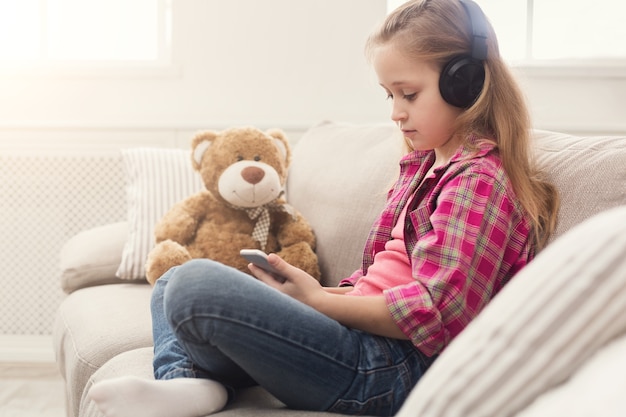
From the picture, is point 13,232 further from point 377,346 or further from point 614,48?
point 614,48

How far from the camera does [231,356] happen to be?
1.12m

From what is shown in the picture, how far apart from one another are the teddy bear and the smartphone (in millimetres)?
637

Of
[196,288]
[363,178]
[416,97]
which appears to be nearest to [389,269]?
[416,97]

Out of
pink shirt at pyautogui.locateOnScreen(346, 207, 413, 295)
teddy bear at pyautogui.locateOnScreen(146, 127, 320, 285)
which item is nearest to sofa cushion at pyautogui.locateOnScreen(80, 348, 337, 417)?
pink shirt at pyautogui.locateOnScreen(346, 207, 413, 295)

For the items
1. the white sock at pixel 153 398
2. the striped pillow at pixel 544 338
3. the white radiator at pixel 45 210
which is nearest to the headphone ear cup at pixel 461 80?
the white sock at pixel 153 398

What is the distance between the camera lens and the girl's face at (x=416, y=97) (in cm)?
130

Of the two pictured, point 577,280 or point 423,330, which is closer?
point 577,280

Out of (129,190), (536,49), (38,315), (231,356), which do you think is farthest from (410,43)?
(38,315)

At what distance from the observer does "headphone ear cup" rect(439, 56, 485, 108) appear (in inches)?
49.9

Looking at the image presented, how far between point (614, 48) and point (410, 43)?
197cm

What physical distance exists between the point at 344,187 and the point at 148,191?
665 millimetres

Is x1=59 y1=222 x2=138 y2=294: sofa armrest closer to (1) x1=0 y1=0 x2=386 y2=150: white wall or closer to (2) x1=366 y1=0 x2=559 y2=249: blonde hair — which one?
(1) x1=0 y1=0 x2=386 y2=150: white wall

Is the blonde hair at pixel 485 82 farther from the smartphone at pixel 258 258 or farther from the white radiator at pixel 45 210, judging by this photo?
the white radiator at pixel 45 210

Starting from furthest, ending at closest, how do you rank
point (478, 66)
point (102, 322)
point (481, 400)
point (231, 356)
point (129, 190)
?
1. point (129, 190)
2. point (102, 322)
3. point (478, 66)
4. point (231, 356)
5. point (481, 400)
